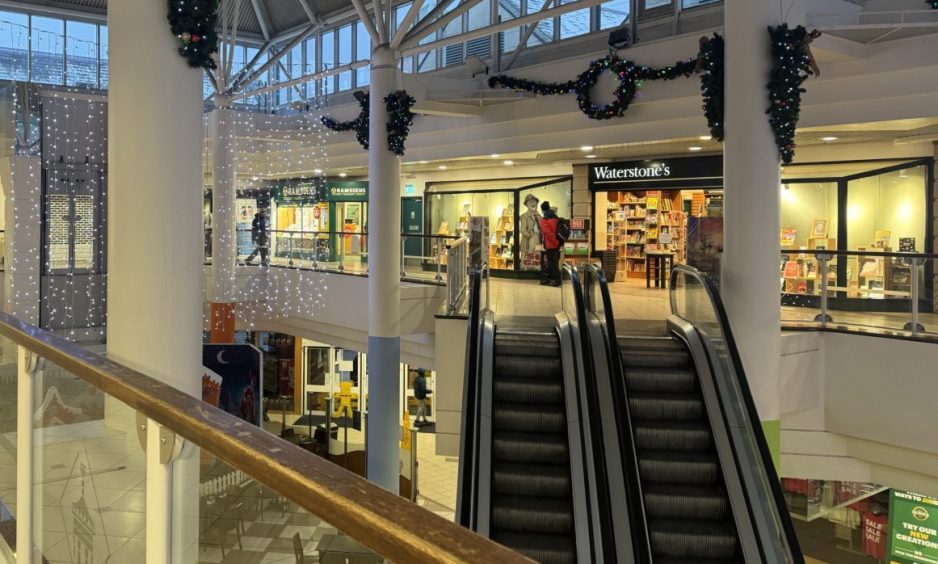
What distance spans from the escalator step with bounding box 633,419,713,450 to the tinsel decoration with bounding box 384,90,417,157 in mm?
7084

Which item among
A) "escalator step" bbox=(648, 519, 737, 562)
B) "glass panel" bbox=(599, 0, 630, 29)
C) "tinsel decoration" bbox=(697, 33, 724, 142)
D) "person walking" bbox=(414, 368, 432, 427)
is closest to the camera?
"escalator step" bbox=(648, 519, 737, 562)

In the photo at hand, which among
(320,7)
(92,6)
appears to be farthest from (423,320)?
(92,6)

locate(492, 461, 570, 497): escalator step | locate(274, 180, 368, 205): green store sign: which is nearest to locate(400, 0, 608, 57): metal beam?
locate(492, 461, 570, 497): escalator step

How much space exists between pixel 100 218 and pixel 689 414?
11.3 metres

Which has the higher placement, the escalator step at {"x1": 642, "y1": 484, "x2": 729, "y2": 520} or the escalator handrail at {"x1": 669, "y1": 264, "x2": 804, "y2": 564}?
the escalator handrail at {"x1": 669, "y1": 264, "x2": 804, "y2": 564}

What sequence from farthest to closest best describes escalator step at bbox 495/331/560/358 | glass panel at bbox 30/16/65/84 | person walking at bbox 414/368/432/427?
person walking at bbox 414/368/432/427 < glass panel at bbox 30/16/65/84 < escalator step at bbox 495/331/560/358

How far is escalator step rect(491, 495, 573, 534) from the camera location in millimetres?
5875

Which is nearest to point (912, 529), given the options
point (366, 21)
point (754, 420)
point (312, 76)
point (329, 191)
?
point (754, 420)

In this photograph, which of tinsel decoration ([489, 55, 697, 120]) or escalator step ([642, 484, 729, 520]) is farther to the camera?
tinsel decoration ([489, 55, 697, 120])

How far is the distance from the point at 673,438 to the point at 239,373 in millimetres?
5853

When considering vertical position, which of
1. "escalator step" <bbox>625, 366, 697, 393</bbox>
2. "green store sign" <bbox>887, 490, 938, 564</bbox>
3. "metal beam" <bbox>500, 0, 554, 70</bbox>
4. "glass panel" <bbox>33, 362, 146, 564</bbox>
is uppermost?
"metal beam" <bbox>500, 0, 554, 70</bbox>

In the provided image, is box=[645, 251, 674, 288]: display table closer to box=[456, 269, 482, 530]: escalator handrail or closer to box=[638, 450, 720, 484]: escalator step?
box=[456, 269, 482, 530]: escalator handrail

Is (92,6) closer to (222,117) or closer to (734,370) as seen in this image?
(222,117)

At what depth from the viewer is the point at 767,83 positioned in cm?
777
